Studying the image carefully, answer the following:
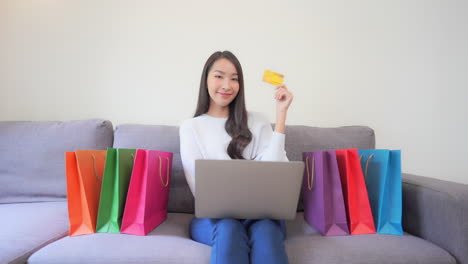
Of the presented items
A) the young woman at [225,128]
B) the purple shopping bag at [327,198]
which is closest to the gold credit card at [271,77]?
the young woman at [225,128]

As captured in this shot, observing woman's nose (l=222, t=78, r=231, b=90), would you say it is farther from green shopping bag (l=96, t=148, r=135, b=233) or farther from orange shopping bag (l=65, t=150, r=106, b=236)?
orange shopping bag (l=65, t=150, r=106, b=236)

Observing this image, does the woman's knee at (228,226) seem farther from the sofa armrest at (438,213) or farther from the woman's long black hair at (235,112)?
the sofa armrest at (438,213)

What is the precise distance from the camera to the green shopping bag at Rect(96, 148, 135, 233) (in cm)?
94

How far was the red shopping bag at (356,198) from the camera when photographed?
987 mm

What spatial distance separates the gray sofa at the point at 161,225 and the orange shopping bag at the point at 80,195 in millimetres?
A: 61

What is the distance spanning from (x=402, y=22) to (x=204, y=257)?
183cm

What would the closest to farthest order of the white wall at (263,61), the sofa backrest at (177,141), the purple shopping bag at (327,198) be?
the purple shopping bag at (327,198) → the sofa backrest at (177,141) → the white wall at (263,61)

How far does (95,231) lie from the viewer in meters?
0.93

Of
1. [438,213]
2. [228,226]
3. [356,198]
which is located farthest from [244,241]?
[438,213]

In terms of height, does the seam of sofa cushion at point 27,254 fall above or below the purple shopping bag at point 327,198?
below

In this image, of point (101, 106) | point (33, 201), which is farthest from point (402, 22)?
point (33, 201)

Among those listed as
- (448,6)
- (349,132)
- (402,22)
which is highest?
(448,6)

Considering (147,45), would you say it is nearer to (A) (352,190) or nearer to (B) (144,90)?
(B) (144,90)

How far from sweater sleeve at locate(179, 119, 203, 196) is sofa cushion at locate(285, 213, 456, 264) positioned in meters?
0.45
